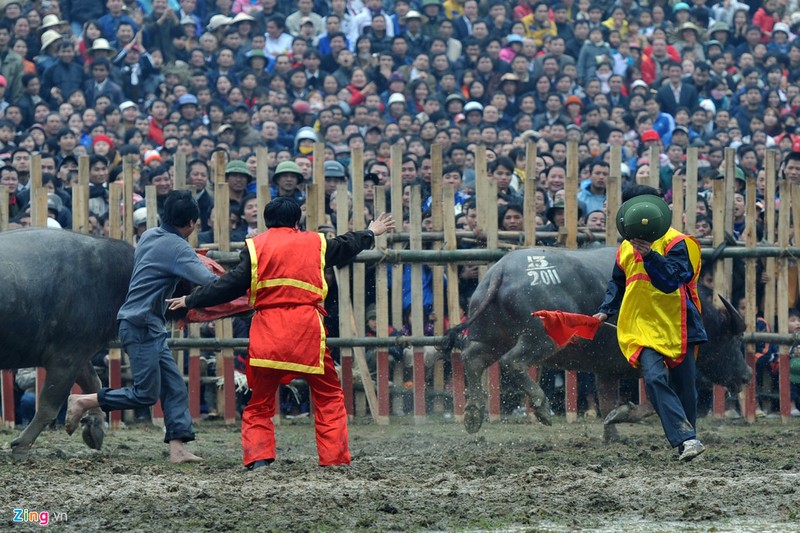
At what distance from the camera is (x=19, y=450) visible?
9.33 meters

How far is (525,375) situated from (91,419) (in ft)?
11.1

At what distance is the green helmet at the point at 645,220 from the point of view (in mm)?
8242

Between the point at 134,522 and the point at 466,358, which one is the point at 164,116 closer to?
the point at 466,358

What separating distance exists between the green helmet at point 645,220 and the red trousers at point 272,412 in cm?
198

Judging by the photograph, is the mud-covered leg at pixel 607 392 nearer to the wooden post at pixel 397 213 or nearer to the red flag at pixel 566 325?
the wooden post at pixel 397 213

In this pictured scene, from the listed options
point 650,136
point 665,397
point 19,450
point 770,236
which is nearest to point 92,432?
point 19,450

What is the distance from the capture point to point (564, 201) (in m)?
12.5

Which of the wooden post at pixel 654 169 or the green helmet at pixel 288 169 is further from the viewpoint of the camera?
the green helmet at pixel 288 169

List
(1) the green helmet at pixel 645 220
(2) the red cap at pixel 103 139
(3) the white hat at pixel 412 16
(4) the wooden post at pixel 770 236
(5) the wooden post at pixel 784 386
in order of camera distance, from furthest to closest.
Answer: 1. (3) the white hat at pixel 412 16
2. (2) the red cap at pixel 103 139
3. (4) the wooden post at pixel 770 236
4. (5) the wooden post at pixel 784 386
5. (1) the green helmet at pixel 645 220

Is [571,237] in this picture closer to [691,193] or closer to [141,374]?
[691,193]

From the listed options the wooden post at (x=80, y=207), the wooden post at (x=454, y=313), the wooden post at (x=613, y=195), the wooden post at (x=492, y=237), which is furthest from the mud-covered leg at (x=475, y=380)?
the wooden post at (x=80, y=207)

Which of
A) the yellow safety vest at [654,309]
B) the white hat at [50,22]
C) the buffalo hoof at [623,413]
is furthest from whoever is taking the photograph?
the white hat at [50,22]

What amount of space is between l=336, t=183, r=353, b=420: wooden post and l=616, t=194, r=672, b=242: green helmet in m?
3.85
